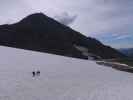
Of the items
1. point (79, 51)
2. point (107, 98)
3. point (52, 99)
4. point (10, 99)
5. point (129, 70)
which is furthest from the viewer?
point (79, 51)

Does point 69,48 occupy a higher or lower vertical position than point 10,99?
higher

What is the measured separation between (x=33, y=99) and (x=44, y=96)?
7.95 ft

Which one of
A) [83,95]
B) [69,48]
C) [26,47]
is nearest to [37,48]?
[26,47]

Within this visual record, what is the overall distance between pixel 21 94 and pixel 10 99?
3.40 meters

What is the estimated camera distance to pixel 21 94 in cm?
2975

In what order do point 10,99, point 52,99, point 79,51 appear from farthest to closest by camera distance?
point 79,51 < point 52,99 < point 10,99

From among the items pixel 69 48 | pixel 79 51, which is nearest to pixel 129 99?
pixel 79 51

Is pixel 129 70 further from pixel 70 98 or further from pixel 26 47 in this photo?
pixel 26 47

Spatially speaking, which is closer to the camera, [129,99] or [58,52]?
[129,99]

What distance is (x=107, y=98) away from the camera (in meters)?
30.8

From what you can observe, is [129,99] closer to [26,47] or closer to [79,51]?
[79,51]

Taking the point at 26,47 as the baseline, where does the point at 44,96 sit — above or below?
below

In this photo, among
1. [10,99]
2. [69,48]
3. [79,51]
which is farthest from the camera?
[69,48]

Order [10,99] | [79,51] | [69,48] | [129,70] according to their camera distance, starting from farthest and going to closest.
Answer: [69,48]
[79,51]
[129,70]
[10,99]
